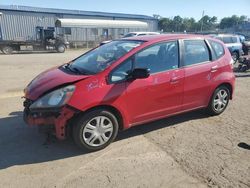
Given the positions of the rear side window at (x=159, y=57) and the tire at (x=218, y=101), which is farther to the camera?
the tire at (x=218, y=101)

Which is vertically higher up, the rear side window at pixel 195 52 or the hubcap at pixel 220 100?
the rear side window at pixel 195 52

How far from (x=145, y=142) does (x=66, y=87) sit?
1579 millimetres

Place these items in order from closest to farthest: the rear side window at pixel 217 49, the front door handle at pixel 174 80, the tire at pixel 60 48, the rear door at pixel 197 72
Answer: the front door handle at pixel 174 80 < the rear door at pixel 197 72 < the rear side window at pixel 217 49 < the tire at pixel 60 48

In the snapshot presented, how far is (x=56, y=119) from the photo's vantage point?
410 centimetres

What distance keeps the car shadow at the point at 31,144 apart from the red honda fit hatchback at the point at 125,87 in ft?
1.11

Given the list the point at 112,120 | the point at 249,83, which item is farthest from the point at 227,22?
the point at 112,120

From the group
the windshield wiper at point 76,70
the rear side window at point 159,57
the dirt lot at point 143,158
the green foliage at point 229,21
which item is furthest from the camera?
the green foliage at point 229,21

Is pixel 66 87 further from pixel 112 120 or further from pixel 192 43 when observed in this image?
pixel 192 43

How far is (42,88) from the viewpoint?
4371 millimetres

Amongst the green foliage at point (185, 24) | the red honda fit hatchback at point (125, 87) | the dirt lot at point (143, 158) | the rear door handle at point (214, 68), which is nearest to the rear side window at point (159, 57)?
the red honda fit hatchback at point (125, 87)

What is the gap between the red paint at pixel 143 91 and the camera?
13.8 feet

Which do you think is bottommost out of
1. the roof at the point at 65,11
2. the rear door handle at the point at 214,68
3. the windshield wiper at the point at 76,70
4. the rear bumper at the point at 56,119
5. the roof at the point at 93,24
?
the rear bumper at the point at 56,119

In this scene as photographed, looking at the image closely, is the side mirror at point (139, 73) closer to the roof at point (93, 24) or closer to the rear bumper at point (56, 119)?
the rear bumper at point (56, 119)

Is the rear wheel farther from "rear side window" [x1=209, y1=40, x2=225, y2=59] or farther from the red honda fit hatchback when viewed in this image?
"rear side window" [x1=209, y1=40, x2=225, y2=59]
